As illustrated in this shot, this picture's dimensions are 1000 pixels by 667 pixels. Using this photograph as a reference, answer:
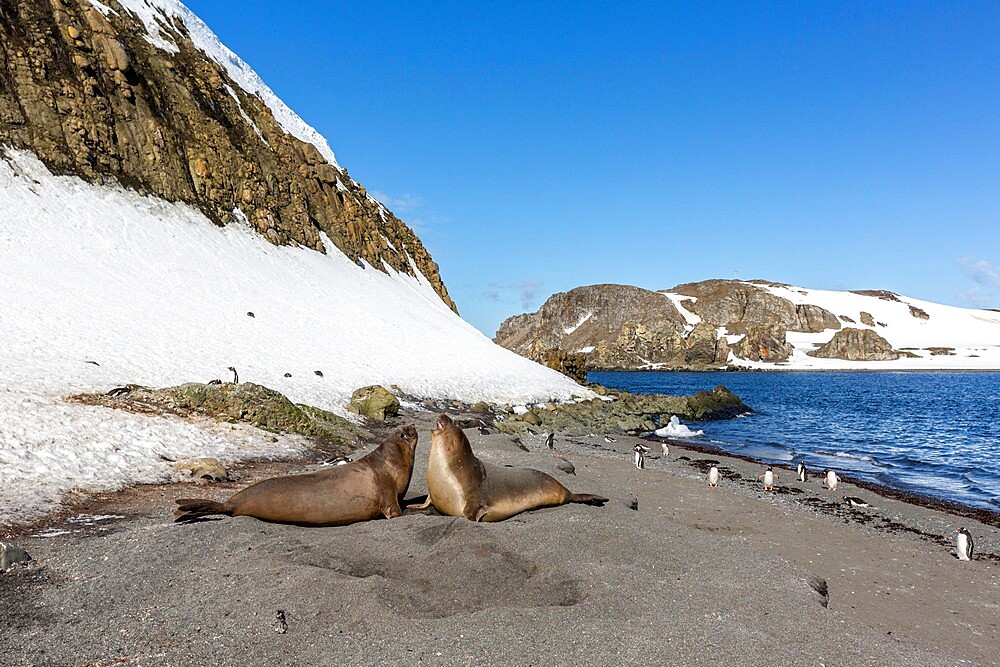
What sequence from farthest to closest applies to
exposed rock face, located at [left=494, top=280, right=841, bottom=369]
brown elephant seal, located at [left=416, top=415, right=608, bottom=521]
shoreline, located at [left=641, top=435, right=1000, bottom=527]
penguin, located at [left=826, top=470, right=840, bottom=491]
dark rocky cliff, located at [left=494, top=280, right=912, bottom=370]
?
exposed rock face, located at [left=494, top=280, right=841, bottom=369] < dark rocky cliff, located at [left=494, top=280, right=912, bottom=370] < penguin, located at [left=826, top=470, right=840, bottom=491] < shoreline, located at [left=641, top=435, right=1000, bottom=527] < brown elephant seal, located at [left=416, top=415, right=608, bottom=521]

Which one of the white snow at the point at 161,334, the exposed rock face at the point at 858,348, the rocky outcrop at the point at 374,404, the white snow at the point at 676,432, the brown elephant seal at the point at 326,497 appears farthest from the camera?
the exposed rock face at the point at 858,348

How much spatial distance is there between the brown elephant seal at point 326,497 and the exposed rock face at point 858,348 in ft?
579

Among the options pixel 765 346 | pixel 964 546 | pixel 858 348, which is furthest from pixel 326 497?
pixel 858 348

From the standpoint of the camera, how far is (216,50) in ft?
202

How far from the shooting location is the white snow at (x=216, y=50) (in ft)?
169

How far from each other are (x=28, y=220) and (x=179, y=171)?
1394cm

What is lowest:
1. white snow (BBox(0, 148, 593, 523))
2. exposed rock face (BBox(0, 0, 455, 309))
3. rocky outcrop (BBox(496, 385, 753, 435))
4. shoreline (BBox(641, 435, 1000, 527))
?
shoreline (BBox(641, 435, 1000, 527))

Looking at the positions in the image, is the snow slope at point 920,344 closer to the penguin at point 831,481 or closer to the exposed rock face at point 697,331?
the exposed rock face at point 697,331

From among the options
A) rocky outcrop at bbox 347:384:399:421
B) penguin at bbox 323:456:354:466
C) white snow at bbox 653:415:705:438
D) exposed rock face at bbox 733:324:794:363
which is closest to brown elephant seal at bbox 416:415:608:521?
penguin at bbox 323:456:354:466

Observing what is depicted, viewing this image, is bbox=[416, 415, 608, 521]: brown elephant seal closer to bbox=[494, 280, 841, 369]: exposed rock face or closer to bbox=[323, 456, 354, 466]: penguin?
bbox=[323, 456, 354, 466]: penguin

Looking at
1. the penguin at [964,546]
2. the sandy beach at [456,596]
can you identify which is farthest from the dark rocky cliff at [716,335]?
the sandy beach at [456,596]

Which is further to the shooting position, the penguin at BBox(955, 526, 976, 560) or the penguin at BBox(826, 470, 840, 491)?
the penguin at BBox(826, 470, 840, 491)

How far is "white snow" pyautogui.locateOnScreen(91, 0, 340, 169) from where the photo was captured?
5166cm

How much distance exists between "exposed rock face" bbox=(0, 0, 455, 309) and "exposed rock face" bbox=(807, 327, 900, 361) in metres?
142
